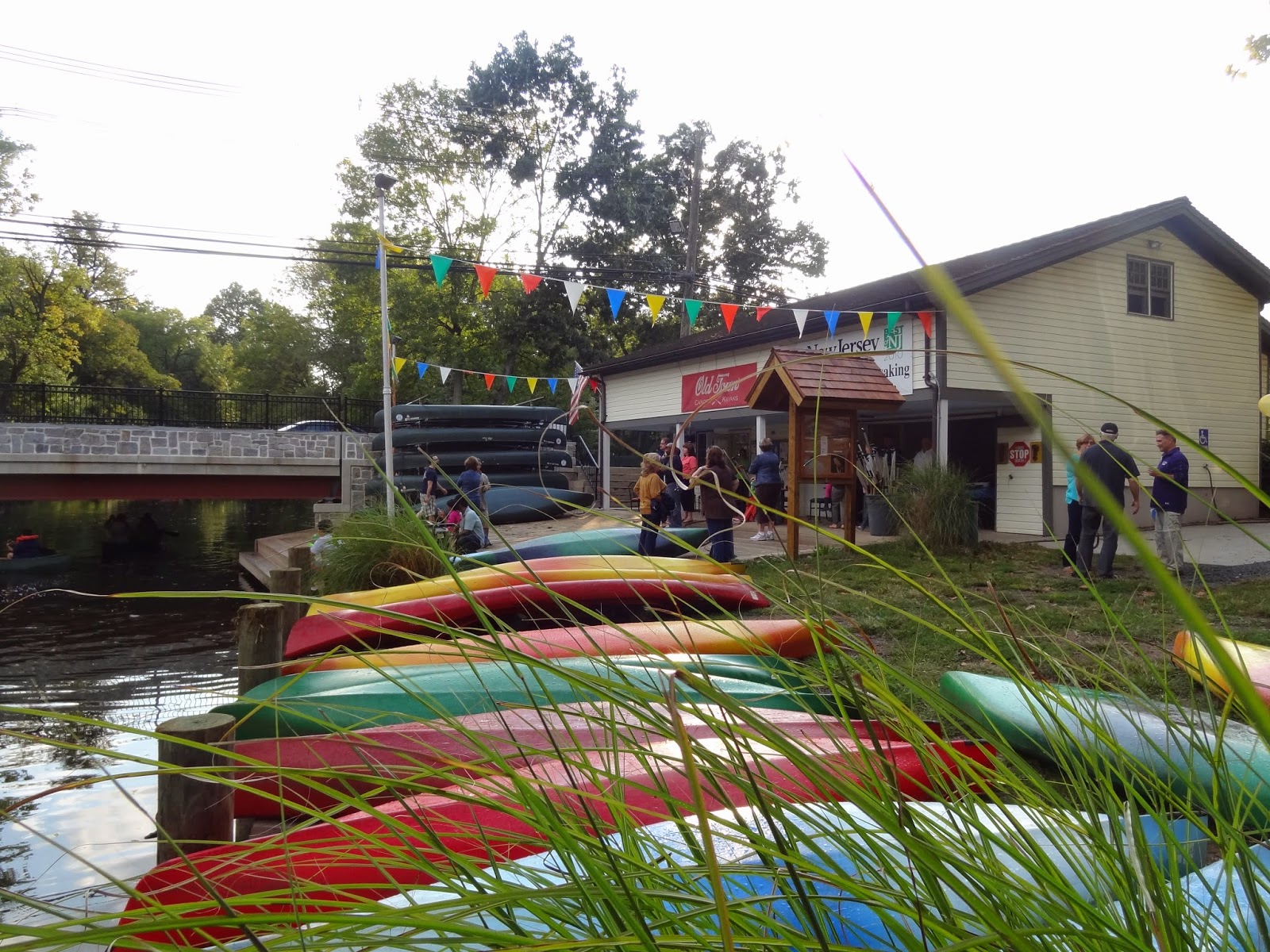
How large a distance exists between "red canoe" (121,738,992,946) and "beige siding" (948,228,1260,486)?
1240cm

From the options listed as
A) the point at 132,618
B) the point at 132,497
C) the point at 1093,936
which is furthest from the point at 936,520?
the point at 132,497

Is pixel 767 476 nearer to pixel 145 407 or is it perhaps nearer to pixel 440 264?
pixel 440 264

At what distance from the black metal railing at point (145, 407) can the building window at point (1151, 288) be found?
19385 millimetres

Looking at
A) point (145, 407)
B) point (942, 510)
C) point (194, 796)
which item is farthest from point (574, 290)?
point (145, 407)

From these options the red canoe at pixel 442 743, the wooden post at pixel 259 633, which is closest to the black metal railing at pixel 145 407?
the wooden post at pixel 259 633

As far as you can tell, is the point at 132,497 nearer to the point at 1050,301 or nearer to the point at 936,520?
the point at 936,520

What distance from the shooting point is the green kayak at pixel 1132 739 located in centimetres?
102

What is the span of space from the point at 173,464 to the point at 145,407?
30.1 feet

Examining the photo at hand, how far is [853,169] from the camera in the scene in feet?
1.80

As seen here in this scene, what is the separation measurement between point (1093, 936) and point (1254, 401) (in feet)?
66.8

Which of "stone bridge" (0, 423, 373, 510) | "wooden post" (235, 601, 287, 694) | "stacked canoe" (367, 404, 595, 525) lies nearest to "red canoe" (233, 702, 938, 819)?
"wooden post" (235, 601, 287, 694)

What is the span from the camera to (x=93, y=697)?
320 inches

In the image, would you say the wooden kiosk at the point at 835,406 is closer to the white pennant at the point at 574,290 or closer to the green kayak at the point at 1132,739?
the white pennant at the point at 574,290

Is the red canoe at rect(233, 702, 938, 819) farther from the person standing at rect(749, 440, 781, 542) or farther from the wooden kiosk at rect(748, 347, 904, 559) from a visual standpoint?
the person standing at rect(749, 440, 781, 542)
